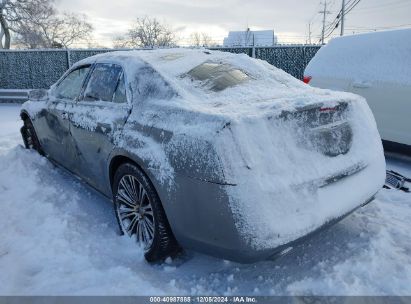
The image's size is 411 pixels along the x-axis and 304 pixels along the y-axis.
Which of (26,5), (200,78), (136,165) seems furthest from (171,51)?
(26,5)

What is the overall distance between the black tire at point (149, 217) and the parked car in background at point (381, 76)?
364 cm

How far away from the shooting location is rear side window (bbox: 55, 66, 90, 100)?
14.1 feet

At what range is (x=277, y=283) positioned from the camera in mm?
2770

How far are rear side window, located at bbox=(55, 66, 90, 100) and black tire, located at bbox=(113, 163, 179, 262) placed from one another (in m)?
1.50

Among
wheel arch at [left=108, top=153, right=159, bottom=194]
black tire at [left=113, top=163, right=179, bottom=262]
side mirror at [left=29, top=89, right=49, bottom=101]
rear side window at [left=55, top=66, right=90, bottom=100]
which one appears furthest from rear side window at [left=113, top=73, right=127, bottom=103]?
side mirror at [left=29, top=89, right=49, bottom=101]

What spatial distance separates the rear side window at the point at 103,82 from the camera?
143 inches

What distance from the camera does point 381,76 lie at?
529 cm

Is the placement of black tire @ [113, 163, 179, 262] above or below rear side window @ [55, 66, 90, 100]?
below

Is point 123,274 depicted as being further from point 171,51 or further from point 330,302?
point 171,51

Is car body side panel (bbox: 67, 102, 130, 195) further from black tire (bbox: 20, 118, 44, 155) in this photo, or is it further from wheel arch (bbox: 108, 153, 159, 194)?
black tire (bbox: 20, 118, 44, 155)

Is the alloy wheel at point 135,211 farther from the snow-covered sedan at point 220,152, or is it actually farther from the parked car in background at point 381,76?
the parked car in background at point 381,76

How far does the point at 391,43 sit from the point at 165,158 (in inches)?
168

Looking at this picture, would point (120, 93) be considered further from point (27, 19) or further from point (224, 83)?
point (27, 19)

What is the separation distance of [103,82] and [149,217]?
5.09 feet
